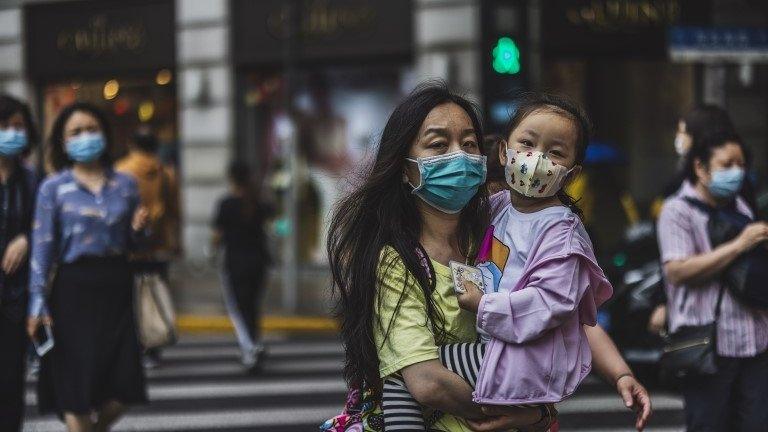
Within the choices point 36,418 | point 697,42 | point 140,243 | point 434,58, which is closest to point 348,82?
point 434,58

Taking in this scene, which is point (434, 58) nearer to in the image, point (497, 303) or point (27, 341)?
point (27, 341)

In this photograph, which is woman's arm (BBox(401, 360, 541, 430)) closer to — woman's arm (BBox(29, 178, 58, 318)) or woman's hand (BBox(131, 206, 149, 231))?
woman's arm (BBox(29, 178, 58, 318))

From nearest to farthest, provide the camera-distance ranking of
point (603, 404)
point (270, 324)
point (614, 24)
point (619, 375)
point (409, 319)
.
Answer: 1. point (409, 319)
2. point (619, 375)
3. point (603, 404)
4. point (270, 324)
5. point (614, 24)

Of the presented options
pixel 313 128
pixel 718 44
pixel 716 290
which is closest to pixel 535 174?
pixel 716 290

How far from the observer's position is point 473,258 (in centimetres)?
351

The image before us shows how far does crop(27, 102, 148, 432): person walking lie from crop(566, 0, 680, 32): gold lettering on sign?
41.1ft

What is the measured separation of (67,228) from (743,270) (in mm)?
3145

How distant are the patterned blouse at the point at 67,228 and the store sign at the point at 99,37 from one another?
1410 centimetres

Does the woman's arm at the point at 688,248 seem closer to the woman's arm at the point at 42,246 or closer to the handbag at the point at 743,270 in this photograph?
the handbag at the point at 743,270

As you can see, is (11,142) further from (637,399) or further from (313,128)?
(313,128)

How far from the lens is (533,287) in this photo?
10.6 ft

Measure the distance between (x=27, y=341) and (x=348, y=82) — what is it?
12.7 meters

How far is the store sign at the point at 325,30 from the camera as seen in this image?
61.2 ft

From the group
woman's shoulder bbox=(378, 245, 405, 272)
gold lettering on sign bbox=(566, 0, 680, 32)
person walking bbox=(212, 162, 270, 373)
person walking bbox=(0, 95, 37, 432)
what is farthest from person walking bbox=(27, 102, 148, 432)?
gold lettering on sign bbox=(566, 0, 680, 32)
